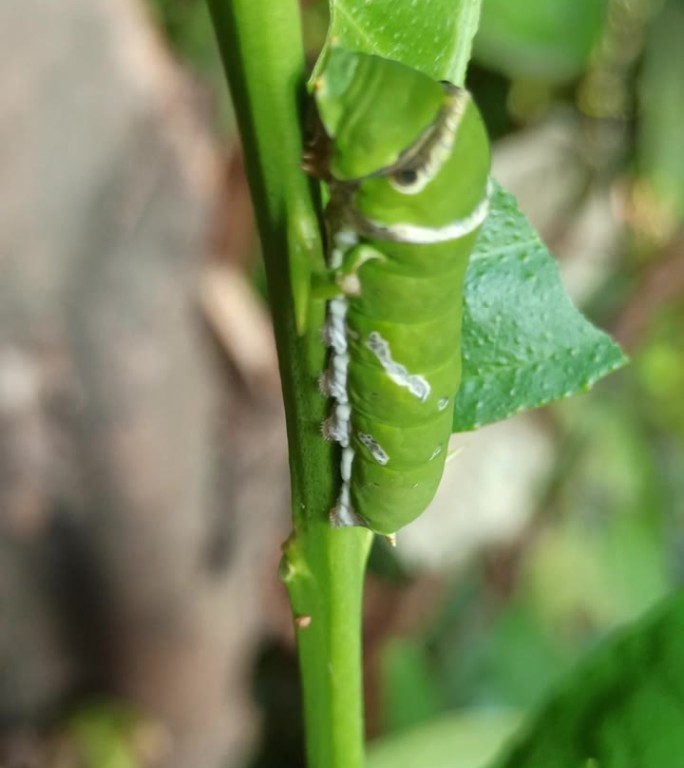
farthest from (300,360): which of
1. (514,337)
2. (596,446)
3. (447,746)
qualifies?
(596,446)

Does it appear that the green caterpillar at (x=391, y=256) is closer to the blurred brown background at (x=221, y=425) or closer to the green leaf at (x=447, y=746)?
the green leaf at (x=447, y=746)

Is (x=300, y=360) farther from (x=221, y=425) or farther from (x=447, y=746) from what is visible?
(x=221, y=425)

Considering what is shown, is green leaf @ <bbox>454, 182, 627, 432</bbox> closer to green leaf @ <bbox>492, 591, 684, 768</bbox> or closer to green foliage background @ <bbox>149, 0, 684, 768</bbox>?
green leaf @ <bbox>492, 591, 684, 768</bbox>

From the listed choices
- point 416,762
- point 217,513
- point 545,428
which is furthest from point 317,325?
point 545,428

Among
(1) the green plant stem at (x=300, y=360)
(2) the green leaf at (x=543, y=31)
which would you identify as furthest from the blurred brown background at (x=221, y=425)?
(1) the green plant stem at (x=300, y=360)

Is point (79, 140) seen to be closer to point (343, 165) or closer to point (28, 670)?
point (28, 670)

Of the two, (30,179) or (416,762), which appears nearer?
(416,762)
